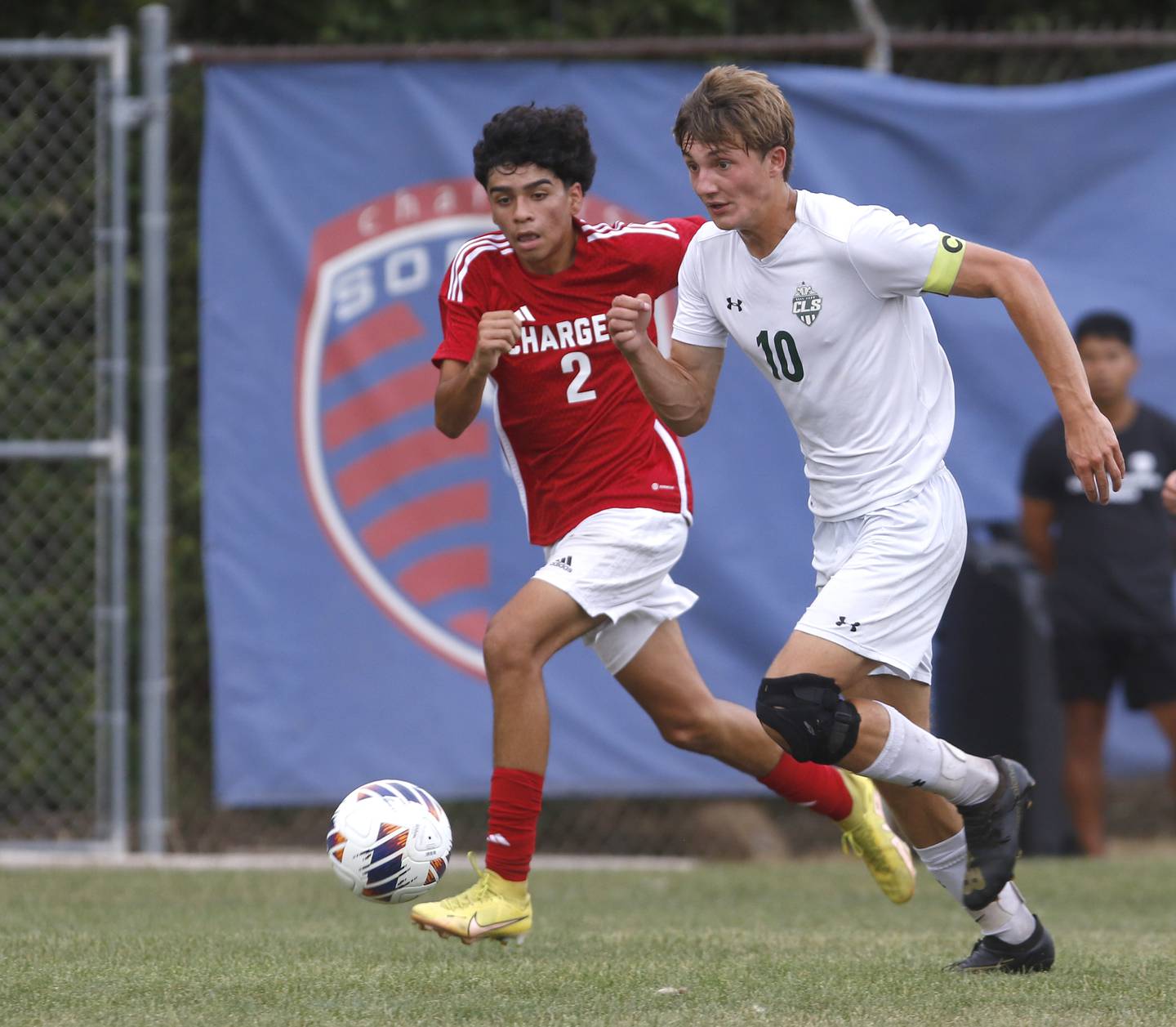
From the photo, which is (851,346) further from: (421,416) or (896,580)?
(421,416)

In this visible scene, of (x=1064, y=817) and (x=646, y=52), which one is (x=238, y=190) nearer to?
(x=646, y=52)

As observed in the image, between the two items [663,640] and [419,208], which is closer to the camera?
[663,640]

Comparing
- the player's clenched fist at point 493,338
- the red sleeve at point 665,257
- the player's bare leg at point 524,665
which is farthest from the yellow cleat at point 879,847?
the player's clenched fist at point 493,338

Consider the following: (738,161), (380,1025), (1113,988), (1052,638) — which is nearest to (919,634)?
(1113,988)

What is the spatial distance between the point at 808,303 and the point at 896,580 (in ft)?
2.33

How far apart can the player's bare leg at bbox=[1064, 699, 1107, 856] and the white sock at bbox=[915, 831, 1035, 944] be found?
3229 mm

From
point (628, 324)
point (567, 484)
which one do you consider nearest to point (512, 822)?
point (567, 484)

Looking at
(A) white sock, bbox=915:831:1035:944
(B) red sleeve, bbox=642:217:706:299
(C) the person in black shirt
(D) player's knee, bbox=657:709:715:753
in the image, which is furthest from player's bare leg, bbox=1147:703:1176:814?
(B) red sleeve, bbox=642:217:706:299

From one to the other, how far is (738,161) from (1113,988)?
6.97 feet

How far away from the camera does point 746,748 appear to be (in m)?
5.34

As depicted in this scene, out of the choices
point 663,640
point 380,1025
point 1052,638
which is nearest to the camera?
point 380,1025

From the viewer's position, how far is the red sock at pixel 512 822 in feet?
15.6

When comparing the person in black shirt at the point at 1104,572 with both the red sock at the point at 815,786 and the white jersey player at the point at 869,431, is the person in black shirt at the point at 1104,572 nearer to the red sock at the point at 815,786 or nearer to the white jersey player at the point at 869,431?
the red sock at the point at 815,786

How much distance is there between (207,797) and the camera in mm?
8031
